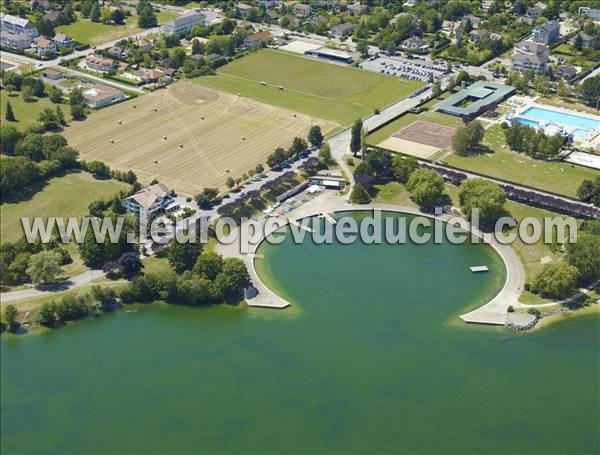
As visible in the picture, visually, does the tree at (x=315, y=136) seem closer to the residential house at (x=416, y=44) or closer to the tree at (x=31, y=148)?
the tree at (x=31, y=148)

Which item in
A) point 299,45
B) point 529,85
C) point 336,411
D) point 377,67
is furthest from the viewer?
point 299,45

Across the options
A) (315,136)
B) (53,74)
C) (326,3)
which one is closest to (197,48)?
(53,74)

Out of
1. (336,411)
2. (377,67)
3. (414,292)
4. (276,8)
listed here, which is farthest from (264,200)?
(276,8)

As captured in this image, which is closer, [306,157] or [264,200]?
[264,200]

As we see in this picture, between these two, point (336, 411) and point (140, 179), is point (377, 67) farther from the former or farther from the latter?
point (336, 411)

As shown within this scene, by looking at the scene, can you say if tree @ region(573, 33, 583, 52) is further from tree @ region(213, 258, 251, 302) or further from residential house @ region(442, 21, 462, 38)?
tree @ region(213, 258, 251, 302)

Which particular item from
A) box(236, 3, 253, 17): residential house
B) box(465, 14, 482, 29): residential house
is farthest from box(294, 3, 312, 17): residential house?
box(465, 14, 482, 29): residential house

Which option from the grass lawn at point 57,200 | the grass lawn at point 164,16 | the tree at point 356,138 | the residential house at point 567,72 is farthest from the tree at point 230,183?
the grass lawn at point 164,16
